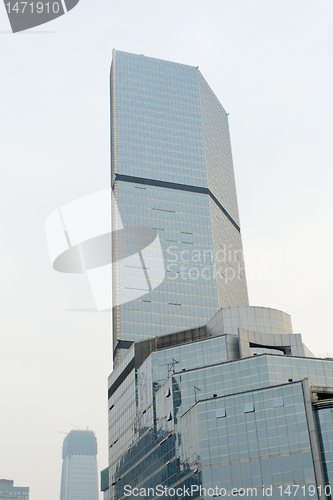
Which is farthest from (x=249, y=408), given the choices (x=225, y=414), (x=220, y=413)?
(x=220, y=413)

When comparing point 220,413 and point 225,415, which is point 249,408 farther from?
point 220,413

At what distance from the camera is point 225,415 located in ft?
314

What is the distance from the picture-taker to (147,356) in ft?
454

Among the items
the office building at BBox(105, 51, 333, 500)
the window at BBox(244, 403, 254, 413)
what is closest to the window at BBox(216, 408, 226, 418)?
the office building at BBox(105, 51, 333, 500)

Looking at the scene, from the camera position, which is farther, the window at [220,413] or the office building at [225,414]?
the window at [220,413]

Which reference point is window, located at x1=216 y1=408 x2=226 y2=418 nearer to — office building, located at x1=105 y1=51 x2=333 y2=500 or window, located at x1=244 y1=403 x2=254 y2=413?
office building, located at x1=105 y1=51 x2=333 y2=500

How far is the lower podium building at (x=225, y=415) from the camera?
88.0 meters

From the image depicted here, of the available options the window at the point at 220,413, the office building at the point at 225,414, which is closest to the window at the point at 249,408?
the office building at the point at 225,414

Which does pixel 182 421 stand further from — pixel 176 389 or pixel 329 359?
pixel 329 359

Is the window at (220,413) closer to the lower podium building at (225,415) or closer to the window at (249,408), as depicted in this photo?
the lower podium building at (225,415)

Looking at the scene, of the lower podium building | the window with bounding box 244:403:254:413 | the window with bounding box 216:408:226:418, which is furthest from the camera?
the window with bounding box 216:408:226:418

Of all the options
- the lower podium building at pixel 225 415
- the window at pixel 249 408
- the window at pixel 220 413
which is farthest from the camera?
the window at pixel 220 413

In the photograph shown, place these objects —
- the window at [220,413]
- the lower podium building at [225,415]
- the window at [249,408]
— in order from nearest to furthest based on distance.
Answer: the lower podium building at [225,415], the window at [249,408], the window at [220,413]

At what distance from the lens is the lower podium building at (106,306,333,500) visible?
289 feet
